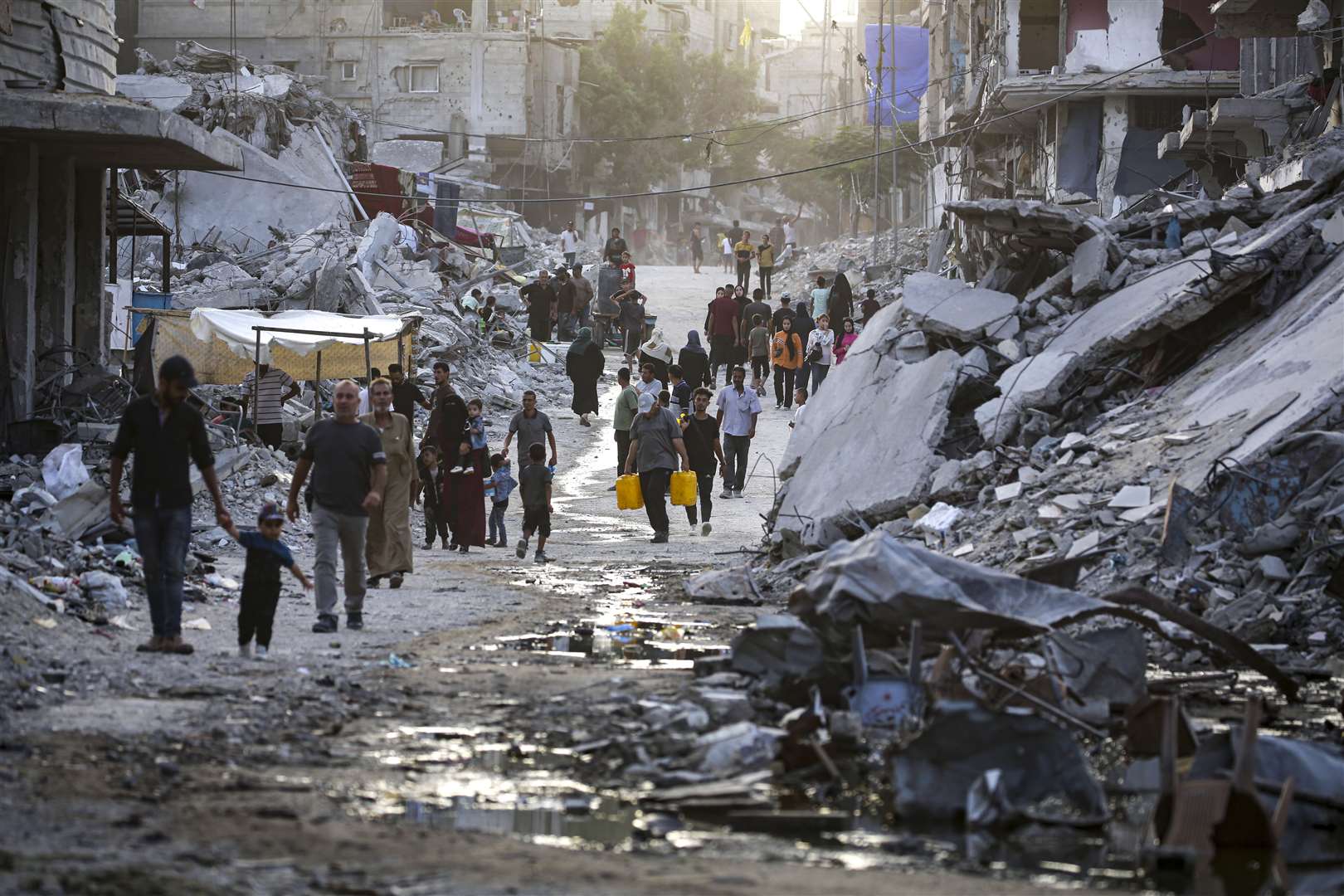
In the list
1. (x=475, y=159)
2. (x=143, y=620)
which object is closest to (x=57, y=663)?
(x=143, y=620)

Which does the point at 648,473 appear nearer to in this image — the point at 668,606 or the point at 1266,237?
the point at 668,606

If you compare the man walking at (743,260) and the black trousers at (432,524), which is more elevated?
the man walking at (743,260)

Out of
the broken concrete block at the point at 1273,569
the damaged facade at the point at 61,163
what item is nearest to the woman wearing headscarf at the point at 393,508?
the damaged facade at the point at 61,163

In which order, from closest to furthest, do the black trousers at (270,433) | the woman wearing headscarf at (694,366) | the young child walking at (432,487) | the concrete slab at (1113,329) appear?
the concrete slab at (1113,329) < the young child walking at (432,487) < the black trousers at (270,433) < the woman wearing headscarf at (694,366)

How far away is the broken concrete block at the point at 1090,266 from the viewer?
14156 millimetres

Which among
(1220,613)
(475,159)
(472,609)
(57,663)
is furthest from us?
(475,159)

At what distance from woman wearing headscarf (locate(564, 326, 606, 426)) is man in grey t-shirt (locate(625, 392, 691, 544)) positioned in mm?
7556

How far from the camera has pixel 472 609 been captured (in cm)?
1107

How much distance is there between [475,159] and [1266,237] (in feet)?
164

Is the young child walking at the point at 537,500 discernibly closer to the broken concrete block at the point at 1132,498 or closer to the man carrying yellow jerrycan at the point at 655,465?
the man carrying yellow jerrycan at the point at 655,465

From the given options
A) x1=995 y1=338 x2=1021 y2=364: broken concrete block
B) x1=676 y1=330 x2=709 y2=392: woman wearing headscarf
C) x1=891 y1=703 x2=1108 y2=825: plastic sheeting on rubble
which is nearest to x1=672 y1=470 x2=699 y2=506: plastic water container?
x1=995 y1=338 x2=1021 y2=364: broken concrete block

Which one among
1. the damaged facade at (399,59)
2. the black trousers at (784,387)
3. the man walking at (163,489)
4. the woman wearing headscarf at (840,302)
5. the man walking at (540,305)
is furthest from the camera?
the damaged facade at (399,59)

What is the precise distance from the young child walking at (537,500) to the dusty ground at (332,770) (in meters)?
3.42

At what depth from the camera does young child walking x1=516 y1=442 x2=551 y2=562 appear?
47.9 feet
